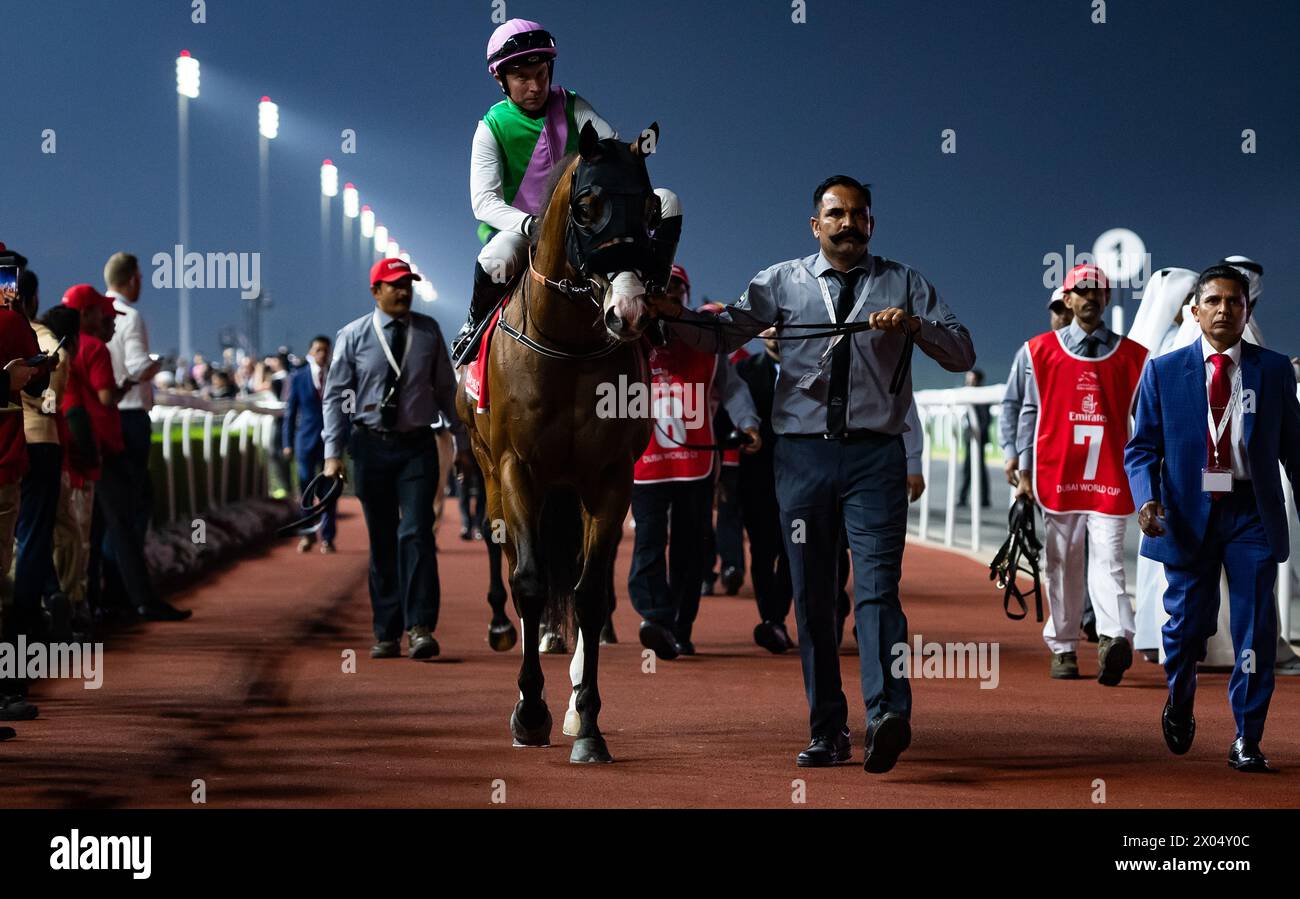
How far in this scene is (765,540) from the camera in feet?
31.9

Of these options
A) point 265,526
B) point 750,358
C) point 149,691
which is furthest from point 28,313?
point 265,526

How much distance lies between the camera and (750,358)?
1057 cm

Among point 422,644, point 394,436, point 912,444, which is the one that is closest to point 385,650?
point 422,644

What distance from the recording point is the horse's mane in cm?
584

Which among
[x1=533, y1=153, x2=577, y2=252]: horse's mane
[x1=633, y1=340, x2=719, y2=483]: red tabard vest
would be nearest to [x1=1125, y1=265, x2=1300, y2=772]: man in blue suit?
[x1=533, y1=153, x2=577, y2=252]: horse's mane

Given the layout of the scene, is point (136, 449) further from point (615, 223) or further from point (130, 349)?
point (615, 223)

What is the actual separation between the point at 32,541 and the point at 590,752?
8.99 feet

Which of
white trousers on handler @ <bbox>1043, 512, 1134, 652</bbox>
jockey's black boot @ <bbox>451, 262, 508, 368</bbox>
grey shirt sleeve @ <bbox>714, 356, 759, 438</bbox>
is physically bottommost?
white trousers on handler @ <bbox>1043, 512, 1134, 652</bbox>

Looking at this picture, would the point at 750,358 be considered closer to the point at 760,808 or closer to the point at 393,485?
the point at 393,485

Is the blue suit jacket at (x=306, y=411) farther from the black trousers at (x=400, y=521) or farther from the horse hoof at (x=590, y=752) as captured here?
the horse hoof at (x=590, y=752)

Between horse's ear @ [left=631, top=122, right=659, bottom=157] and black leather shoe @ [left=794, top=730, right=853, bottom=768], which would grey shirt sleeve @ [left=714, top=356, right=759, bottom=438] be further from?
horse's ear @ [left=631, top=122, right=659, bottom=157]

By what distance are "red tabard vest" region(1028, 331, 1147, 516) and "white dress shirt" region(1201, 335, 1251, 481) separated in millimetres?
2235

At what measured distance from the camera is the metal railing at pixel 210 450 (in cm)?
1422
